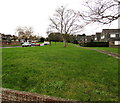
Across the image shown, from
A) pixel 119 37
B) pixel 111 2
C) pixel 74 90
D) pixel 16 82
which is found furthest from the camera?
pixel 119 37

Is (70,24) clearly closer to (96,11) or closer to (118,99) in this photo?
(96,11)

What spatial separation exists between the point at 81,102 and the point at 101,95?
0.77m

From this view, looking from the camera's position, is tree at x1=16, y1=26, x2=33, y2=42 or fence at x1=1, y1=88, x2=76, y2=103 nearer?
fence at x1=1, y1=88, x2=76, y2=103

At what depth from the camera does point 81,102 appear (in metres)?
2.79

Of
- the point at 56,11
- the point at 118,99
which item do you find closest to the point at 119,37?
the point at 56,11

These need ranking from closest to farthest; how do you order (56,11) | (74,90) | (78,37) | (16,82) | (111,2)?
(74,90) < (16,82) < (111,2) < (56,11) < (78,37)

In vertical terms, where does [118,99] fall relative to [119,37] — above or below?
below

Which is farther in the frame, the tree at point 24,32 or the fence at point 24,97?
the tree at point 24,32

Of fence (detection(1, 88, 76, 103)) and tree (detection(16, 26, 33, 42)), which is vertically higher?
tree (detection(16, 26, 33, 42))

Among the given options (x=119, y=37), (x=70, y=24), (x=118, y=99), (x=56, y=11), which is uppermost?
(x=56, y=11)

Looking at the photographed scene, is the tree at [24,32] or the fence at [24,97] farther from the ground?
the tree at [24,32]

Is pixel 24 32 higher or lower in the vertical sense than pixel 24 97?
higher

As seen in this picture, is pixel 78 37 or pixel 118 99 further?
pixel 78 37

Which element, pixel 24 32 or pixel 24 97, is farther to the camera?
pixel 24 32
